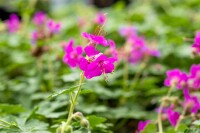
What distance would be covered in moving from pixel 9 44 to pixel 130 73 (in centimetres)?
70

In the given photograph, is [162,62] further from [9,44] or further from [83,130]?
[83,130]

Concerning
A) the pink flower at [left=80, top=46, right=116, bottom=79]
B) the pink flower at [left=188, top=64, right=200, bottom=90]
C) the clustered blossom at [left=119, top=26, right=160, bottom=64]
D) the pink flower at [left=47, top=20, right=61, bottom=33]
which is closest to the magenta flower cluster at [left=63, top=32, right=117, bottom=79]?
the pink flower at [left=80, top=46, right=116, bottom=79]

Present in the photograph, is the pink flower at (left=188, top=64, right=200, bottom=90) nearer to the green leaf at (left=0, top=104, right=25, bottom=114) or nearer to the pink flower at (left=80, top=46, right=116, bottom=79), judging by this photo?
the pink flower at (left=80, top=46, right=116, bottom=79)

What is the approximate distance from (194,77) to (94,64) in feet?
1.64

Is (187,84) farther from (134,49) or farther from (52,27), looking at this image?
(52,27)

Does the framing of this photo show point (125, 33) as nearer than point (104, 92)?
No

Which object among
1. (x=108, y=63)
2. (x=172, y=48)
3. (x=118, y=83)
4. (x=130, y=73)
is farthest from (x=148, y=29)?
(x=108, y=63)

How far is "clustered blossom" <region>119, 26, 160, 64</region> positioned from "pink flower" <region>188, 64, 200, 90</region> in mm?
479

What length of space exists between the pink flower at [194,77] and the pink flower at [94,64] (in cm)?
44

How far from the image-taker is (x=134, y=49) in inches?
79.3

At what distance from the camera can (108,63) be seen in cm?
118

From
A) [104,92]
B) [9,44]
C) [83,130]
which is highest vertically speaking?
[9,44]

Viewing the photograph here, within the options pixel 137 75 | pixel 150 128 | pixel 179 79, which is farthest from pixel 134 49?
pixel 150 128

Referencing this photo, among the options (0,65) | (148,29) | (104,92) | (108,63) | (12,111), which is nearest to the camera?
(108,63)
